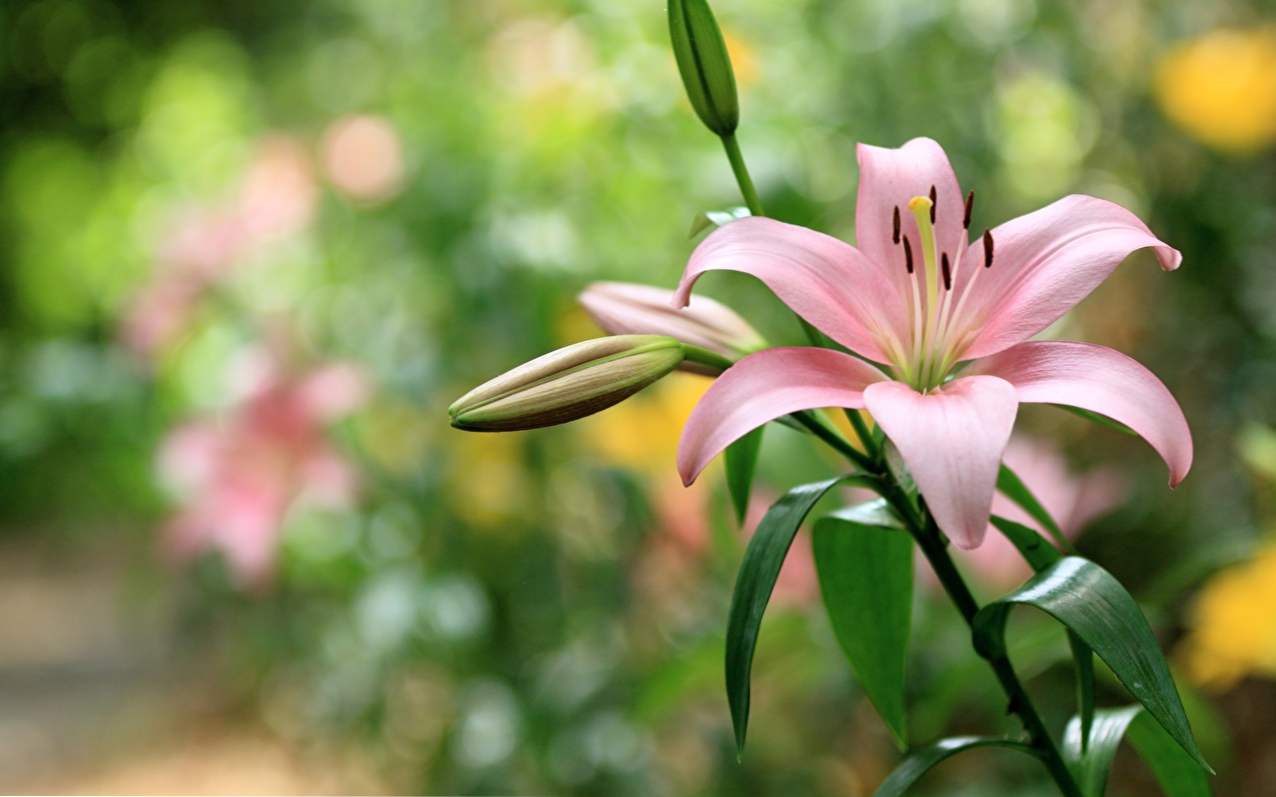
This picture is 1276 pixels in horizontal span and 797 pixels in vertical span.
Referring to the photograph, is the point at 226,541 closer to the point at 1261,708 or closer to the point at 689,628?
the point at 689,628

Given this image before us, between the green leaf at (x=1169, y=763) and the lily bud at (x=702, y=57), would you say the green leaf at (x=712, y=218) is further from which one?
the green leaf at (x=1169, y=763)

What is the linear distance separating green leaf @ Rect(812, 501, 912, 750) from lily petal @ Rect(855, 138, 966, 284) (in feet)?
0.20

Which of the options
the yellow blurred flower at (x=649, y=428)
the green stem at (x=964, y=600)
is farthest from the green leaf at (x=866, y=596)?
the yellow blurred flower at (x=649, y=428)

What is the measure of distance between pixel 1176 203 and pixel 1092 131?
0.48ft

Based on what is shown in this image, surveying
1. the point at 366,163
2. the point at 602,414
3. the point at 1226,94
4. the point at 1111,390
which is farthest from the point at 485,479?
the point at 1111,390

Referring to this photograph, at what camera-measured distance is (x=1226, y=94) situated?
90cm

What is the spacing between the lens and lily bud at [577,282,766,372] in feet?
0.96

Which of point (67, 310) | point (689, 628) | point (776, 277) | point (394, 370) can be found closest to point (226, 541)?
point (394, 370)

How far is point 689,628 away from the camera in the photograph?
0.88 m

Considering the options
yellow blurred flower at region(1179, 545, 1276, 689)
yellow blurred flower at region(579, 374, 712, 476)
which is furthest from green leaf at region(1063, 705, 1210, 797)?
yellow blurred flower at region(579, 374, 712, 476)

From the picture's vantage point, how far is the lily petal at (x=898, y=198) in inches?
10.9

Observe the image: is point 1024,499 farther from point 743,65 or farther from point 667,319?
point 743,65

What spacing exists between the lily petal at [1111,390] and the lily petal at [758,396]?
0.04 m

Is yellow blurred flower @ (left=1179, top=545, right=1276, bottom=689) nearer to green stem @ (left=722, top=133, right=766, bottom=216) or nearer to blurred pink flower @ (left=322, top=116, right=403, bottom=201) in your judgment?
green stem @ (left=722, top=133, right=766, bottom=216)
